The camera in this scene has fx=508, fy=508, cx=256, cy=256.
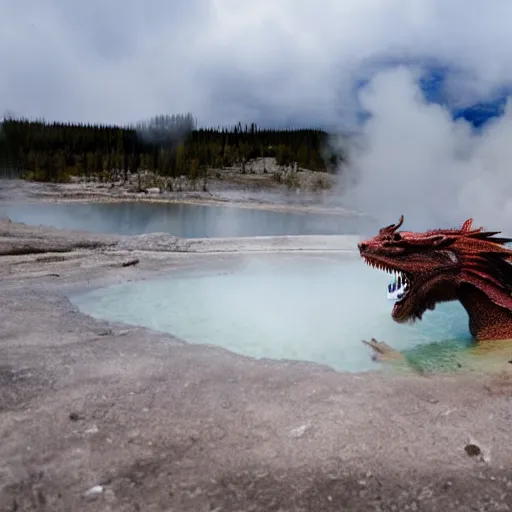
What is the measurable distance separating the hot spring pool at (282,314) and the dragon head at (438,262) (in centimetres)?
63

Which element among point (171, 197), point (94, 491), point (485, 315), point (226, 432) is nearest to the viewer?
point (94, 491)

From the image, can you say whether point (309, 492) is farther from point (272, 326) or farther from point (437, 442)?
point (272, 326)

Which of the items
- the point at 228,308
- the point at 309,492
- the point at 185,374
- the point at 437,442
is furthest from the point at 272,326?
the point at 309,492

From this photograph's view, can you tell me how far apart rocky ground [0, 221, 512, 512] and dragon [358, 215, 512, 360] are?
4.35 feet

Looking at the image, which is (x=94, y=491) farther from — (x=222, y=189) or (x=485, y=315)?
(x=222, y=189)

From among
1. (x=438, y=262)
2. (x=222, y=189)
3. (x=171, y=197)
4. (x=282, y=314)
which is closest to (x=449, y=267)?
(x=438, y=262)

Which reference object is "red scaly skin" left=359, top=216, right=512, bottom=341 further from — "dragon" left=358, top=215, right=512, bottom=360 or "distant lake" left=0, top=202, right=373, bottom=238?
"distant lake" left=0, top=202, right=373, bottom=238

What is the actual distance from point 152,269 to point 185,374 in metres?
5.95

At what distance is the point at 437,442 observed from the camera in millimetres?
3195

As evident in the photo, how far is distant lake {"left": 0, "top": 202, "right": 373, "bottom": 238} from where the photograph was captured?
67.6 feet

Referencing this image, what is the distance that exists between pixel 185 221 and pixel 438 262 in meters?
20.1

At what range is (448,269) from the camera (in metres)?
5.55

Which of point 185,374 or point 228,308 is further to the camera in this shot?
point 228,308

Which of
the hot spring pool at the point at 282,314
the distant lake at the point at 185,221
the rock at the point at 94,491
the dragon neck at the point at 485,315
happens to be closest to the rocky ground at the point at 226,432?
the rock at the point at 94,491
